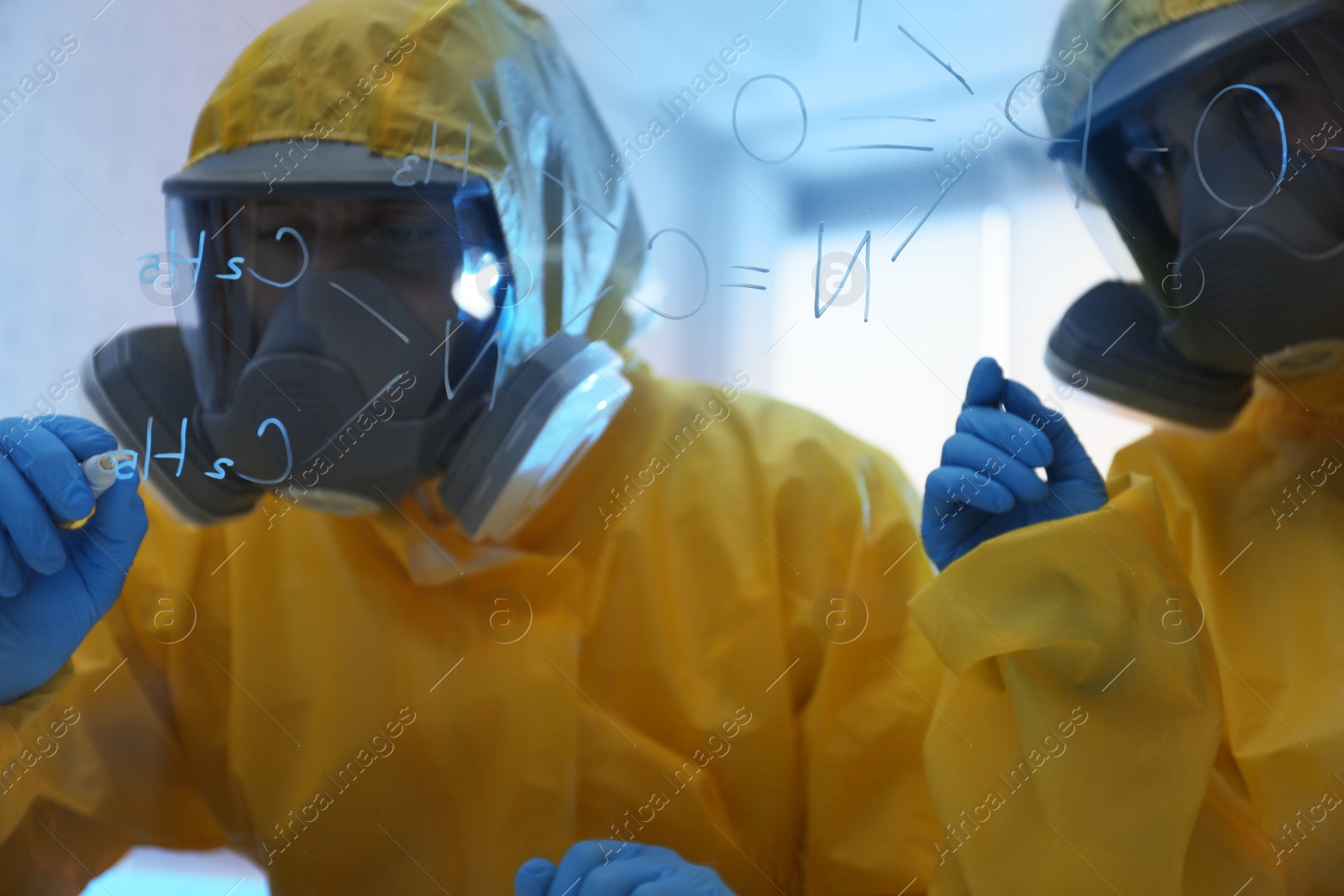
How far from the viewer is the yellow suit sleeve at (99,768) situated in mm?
778

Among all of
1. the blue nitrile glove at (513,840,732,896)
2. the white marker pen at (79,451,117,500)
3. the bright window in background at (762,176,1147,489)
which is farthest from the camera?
the bright window in background at (762,176,1147,489)

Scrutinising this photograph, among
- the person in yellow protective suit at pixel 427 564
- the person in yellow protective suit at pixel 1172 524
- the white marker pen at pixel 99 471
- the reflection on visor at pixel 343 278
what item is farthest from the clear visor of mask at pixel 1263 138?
the white marker pen at pixel 99 471

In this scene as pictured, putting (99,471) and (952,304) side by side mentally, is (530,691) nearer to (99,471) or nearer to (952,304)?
(99,471)

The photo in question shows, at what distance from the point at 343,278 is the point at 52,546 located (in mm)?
316

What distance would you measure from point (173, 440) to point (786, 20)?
28.8 inches

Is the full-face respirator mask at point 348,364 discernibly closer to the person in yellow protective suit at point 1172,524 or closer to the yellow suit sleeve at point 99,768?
the yellow suit sleeve at point 99,768

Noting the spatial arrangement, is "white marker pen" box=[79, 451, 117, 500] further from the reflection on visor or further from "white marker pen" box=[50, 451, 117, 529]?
the reflection on visor

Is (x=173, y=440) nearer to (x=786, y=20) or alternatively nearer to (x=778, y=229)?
(x=778, y=229)

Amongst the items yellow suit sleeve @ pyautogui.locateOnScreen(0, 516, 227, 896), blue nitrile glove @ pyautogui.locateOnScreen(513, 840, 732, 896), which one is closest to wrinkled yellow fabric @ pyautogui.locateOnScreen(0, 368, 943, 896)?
yellow suit sleeve @ pyautogui.locateOnScreen(0, 516, 227, 896)

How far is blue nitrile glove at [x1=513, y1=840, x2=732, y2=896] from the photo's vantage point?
0.64m

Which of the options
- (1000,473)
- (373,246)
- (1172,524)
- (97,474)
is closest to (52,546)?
(97,474)

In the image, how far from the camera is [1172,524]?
2.81 ft

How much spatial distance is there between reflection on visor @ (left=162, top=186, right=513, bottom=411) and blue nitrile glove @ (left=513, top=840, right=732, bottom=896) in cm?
43

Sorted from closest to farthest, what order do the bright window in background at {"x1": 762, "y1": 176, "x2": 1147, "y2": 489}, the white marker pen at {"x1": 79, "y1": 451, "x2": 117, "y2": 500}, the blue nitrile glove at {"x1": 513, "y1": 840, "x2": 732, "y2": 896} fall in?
1. the blue nitrile glove at {"x1": 513, "y1": 840, "x2": 732, "y2": 896}
2. the white marker pen at {"x1": 79, "y1": 451, "x2": 117, "y2": 500}
3. the bright window in background at {"x1": 762, "y1": 176, "x2": 1147, "y2": 489}
